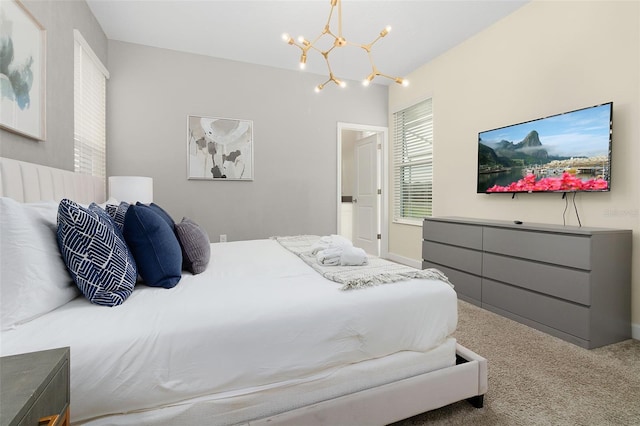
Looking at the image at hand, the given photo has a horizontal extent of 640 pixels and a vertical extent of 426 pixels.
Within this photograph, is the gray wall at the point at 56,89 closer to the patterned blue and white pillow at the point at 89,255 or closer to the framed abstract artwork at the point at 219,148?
the patterned blue and white pillow at the point at 89,255

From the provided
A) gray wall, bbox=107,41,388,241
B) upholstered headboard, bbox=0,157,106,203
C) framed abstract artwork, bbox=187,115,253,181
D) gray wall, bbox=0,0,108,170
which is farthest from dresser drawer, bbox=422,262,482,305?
gray wall, bbox=0,0,108,170

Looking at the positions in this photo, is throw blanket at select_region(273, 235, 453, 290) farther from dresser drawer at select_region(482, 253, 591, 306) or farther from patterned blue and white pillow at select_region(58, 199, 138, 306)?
dresser drawer at select_region(482, 253, 591, 306)

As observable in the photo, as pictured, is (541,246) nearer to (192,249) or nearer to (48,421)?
(192,249)

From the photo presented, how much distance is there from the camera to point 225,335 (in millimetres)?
1051

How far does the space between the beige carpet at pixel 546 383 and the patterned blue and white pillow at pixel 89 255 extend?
1364mm

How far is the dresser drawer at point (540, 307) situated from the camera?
80.8 inches

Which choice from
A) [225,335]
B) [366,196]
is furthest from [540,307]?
[366,196]

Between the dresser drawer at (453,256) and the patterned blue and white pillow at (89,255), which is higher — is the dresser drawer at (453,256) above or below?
below

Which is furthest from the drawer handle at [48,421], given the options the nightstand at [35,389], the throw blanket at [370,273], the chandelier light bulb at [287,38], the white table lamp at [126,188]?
the white table lamp at [126,188]

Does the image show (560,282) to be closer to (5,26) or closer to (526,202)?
(526,202)

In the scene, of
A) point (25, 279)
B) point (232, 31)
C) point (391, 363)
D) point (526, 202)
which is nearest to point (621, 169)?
point (526, 202)

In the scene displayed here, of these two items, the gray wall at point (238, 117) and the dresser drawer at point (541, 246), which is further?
the gray wall at point (238, 117)

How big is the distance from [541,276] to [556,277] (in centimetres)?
11

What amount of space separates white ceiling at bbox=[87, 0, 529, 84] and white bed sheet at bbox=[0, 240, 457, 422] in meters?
2.71
